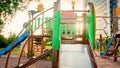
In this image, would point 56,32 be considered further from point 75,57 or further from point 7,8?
point 7,8

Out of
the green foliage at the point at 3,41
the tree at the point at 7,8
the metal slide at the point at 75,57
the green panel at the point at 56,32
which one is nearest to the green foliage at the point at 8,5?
the tree at the point at 7,8

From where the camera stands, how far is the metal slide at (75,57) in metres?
5.97

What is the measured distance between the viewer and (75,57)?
20.9 ft

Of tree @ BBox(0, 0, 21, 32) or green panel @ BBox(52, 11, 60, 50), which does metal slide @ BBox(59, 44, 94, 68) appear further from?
tree @ BBox(0, 0, 21, 32)

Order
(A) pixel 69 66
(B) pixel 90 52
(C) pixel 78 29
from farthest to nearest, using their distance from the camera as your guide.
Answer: (C) pixel 78 29 → (B) pixel 90 52 → (A) pixel 69 66

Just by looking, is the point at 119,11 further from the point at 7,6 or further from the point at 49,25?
the point at 7,6

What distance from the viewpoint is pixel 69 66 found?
19.4 feet

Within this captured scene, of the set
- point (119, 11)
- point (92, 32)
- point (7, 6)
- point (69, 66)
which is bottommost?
point (69, 66)

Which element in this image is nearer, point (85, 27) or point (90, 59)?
point (90, 59)

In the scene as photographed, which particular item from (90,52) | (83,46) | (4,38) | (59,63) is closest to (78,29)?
(83,46)

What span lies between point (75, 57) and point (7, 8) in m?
15.6

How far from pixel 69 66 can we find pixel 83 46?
128 cm

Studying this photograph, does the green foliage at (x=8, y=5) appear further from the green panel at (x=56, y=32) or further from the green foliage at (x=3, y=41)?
the green panel at (x=56, y=32)

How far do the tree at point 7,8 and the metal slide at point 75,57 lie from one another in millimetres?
14539
